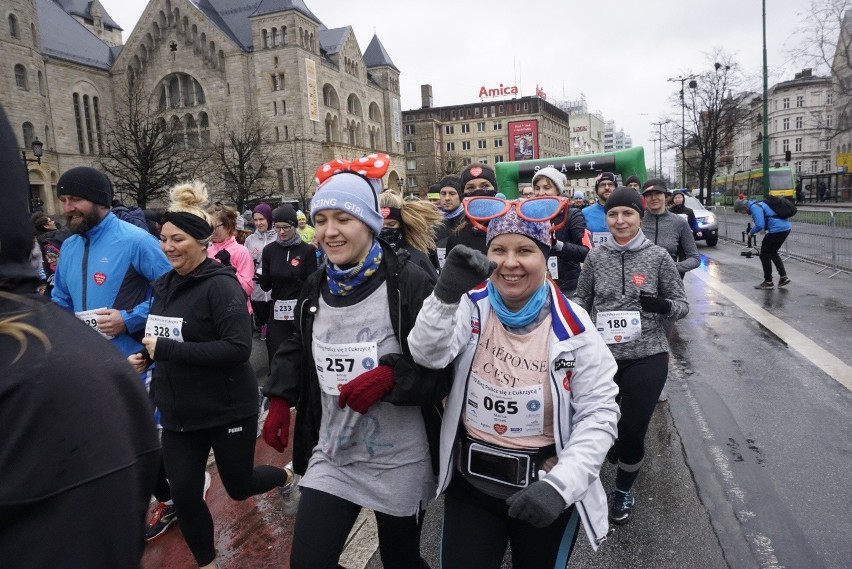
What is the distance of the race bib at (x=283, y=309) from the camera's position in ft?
19.4

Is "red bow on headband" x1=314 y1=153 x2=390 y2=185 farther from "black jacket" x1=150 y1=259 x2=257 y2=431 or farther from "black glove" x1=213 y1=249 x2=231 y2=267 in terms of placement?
"black glove" x1=213 y1=249 x2=231 y2=267

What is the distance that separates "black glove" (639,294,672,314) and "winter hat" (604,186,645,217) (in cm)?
65

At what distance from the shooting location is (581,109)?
175250mm

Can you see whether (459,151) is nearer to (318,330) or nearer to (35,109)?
(35,109)

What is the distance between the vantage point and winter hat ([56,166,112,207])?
11.7 feet

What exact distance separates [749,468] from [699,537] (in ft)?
3.69

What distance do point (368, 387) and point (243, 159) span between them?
45.1 m

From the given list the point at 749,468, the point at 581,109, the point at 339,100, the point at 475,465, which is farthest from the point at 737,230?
the point at 581,109

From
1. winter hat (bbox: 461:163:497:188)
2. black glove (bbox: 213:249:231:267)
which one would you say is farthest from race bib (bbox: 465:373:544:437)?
black glove (bbox: 213:249:231:267)

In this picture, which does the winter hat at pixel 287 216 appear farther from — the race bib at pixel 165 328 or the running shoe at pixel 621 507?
the running shoe at pixel 621 507

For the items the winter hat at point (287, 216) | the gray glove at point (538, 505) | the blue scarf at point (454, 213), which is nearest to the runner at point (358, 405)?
the gray glove at point (538, 505)

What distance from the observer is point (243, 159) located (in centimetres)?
4434

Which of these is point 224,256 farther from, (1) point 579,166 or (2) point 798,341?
(1) point 579,166

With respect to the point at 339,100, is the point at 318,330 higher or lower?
lower
